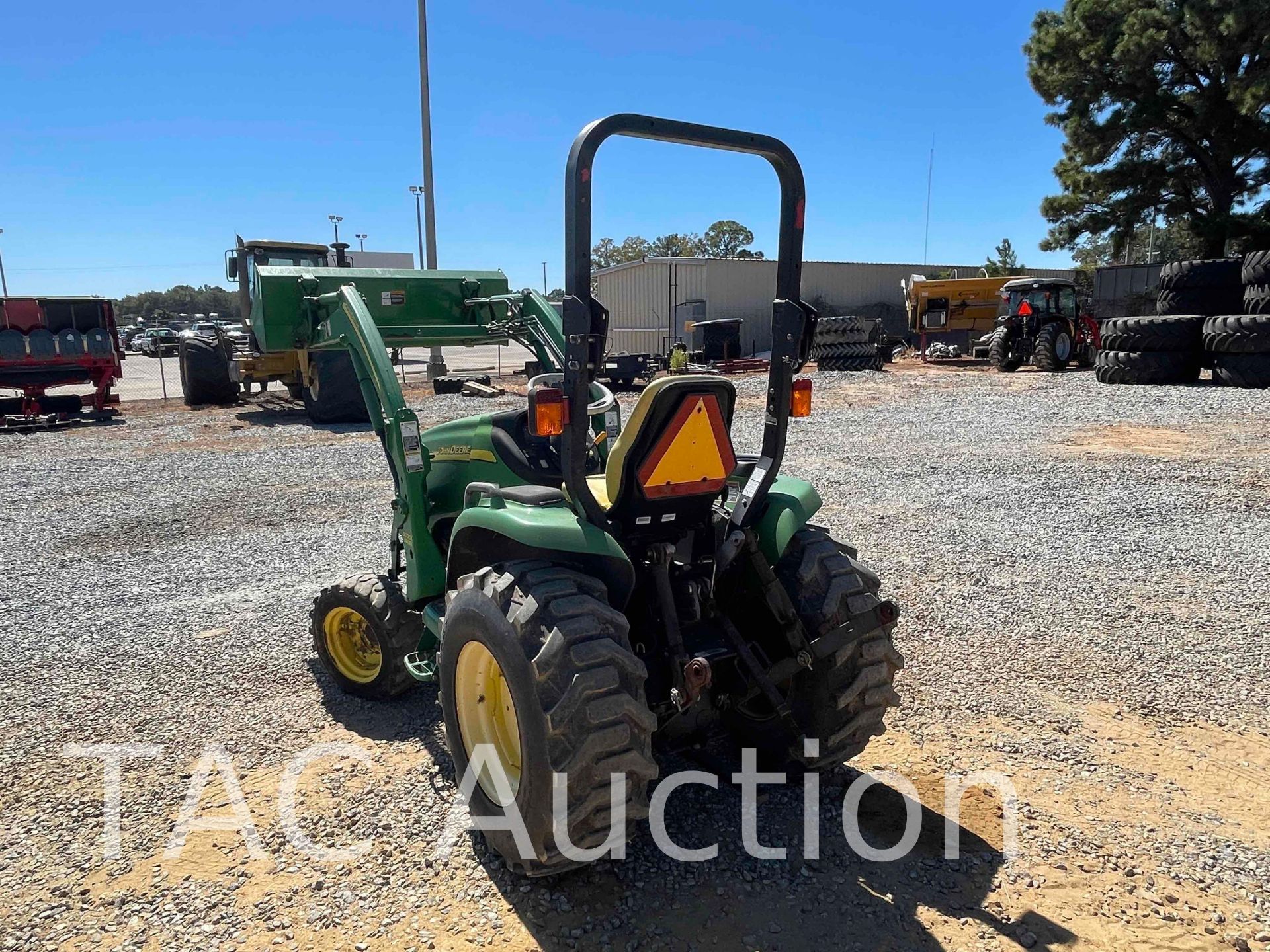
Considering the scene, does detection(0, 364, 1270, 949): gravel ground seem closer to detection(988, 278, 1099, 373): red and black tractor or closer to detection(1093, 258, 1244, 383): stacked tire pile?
detection(1093, 258, 1244, 383): stacked tire pile

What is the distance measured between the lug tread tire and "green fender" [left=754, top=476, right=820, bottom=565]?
0.08m

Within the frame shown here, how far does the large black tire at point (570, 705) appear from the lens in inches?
96.4

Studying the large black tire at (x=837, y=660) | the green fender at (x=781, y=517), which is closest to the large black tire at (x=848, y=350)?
the green fender at (x=781, y=517)

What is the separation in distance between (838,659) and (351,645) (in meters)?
2.58

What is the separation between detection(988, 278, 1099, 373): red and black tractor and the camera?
2020cm

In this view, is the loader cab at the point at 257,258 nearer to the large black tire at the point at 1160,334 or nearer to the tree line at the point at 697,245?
the large black tire at the point at 1160,334

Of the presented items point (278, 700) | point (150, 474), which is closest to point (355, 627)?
point (278, 700)

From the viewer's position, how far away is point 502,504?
3.15 m

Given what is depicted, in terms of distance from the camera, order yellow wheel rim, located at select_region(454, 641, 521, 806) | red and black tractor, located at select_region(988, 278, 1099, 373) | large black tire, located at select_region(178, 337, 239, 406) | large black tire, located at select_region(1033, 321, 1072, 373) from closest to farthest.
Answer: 1. yellow wheel rim, located at select_region(454, 641, 521, 806)
2. large black tire, located at select_region(178, 337, 239, 406)
3. large black tire, located at select_region(1033, 321, 1072, 373)
4. red and black tractor, located at select_region(988, 278, 1099, 373)

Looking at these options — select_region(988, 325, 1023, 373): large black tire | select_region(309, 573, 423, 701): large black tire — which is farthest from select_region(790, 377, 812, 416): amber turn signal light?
select_region(988, 325, 1023, 373): large black tire

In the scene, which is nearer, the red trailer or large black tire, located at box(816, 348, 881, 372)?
the red trailer

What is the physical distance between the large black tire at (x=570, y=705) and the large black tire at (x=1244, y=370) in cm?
1505

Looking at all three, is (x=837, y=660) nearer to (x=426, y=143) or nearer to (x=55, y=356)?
(x=55, y=356)

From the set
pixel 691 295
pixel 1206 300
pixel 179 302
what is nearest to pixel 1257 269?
pixel 1206 300
